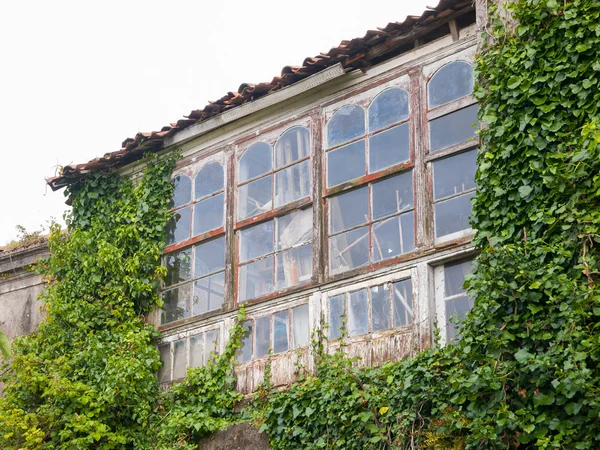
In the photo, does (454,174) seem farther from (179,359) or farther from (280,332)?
(179,359)

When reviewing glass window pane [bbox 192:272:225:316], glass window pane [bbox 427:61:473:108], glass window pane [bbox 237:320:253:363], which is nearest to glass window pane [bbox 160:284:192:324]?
glass window pane [bbox 192:272:225:316]

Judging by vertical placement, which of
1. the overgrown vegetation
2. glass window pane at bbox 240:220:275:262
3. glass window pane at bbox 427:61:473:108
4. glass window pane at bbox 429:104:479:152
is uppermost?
glass window pane at bbox 427:61:473:108

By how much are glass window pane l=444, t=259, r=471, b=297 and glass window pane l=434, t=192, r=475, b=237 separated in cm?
34

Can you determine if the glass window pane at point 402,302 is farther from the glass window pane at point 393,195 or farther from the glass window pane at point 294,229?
the glass window pane at point 294,229

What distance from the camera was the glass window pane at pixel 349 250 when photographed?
10.6 metres

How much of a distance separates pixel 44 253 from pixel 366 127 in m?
5.27

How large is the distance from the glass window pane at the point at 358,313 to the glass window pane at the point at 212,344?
72.2 inches

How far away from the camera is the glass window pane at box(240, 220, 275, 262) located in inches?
457

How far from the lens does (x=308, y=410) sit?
32.8 ft

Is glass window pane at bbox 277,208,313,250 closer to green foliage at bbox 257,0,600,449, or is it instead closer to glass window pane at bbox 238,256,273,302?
glass window pane at bbox 238,256,273,302

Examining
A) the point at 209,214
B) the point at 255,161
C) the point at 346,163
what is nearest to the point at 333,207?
the point at 346,163

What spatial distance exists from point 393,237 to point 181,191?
3.39 m

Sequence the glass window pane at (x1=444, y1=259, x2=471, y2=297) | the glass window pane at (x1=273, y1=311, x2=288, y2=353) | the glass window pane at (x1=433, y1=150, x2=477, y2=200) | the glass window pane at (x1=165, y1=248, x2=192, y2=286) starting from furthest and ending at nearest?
1. the glass window pane at (x1=165, y1=248, x2=192, y2=286)
2. the glass window pane at (x1=273, y1=311, x2=288, y2=353)
3. the glass window pane at (x1=433, y1=150, x2=477, y2=200)
4. the glass window pane at (x1=444, y1=259, x2=471, y2=297)

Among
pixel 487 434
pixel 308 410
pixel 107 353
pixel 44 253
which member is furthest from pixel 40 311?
pixel 487 434
